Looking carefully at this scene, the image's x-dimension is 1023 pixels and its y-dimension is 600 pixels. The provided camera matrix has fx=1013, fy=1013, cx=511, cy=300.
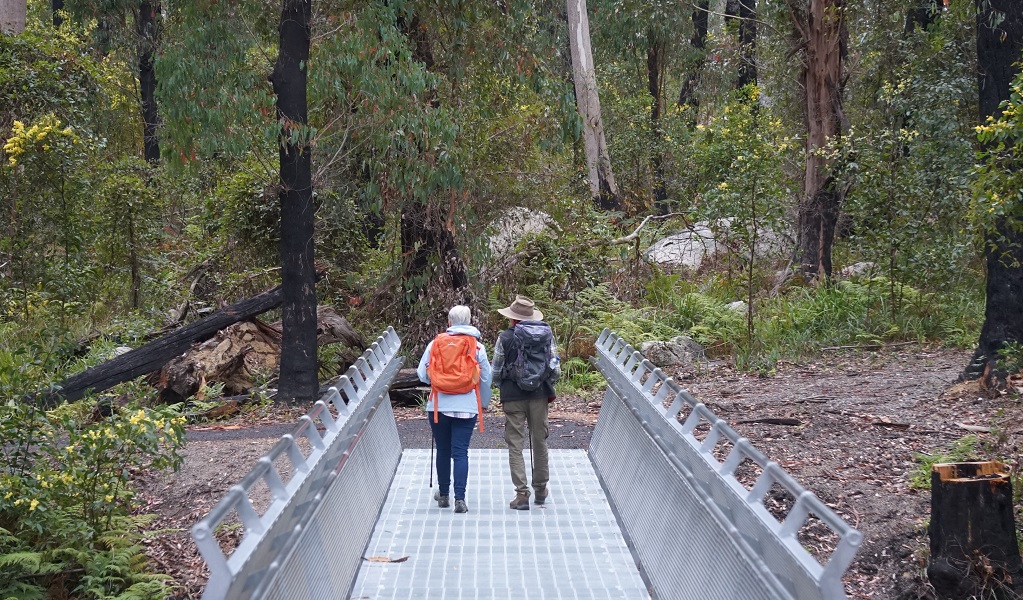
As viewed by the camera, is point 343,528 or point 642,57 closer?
point 343,528

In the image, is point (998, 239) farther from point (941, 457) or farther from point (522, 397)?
point (522, 397)

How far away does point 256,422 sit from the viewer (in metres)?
12.1

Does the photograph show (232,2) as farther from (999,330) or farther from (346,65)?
(999,330)

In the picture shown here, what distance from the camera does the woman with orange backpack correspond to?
7.70 m

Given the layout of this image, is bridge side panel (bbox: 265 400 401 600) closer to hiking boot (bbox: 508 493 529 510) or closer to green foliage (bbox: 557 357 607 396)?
hiking boot (bbox: 508 493 529 510)

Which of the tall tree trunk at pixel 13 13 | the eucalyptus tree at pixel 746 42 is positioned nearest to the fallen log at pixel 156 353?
the tall tree trunk at pixel 13 13

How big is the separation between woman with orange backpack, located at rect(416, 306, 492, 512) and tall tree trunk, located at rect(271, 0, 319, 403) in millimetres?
5376

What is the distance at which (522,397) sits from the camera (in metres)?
7.96

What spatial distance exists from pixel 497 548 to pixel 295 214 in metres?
6.85

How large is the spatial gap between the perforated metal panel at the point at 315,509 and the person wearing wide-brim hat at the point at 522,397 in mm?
1029

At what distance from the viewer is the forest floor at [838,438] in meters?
7.15

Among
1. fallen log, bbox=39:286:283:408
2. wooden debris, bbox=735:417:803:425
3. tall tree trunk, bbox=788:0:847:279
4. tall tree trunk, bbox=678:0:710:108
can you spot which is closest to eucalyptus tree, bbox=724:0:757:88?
tall tree trunk, bbox=678:0:710:108

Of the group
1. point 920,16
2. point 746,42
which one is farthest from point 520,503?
point 746,42

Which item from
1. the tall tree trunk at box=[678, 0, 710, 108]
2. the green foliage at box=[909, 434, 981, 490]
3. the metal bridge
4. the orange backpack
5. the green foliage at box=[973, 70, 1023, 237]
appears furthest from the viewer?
the tall tree trunk at box=[678, 0, 710, 108]
